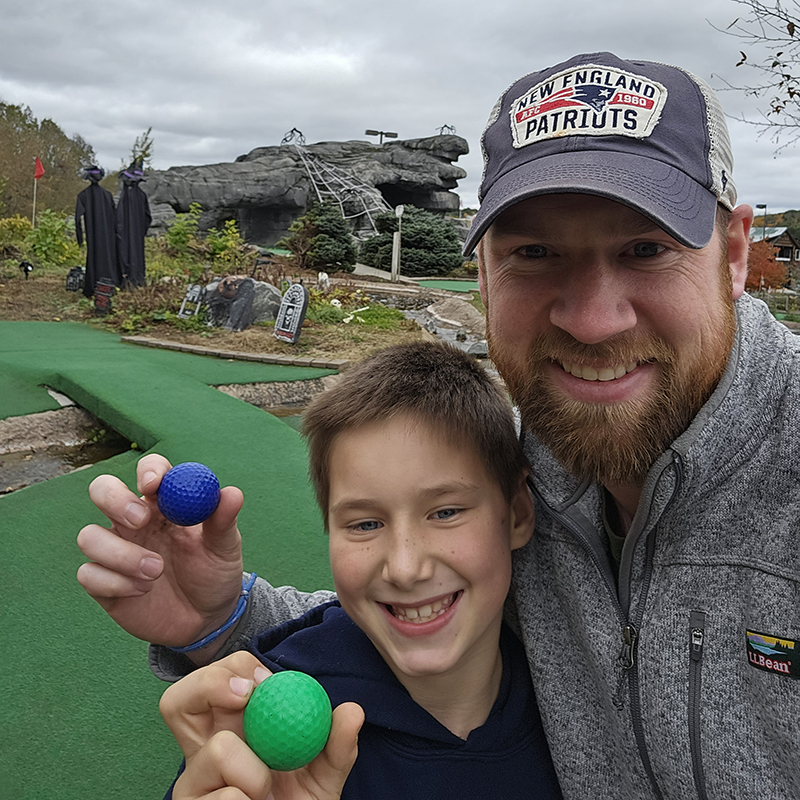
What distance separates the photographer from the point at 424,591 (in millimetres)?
1428

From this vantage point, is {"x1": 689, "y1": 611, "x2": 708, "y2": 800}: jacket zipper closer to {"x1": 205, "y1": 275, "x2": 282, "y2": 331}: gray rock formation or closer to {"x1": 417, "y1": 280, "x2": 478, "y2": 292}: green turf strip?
{"x1": 205, "y1": 275, "x2": 282, "y2": 331}: gray rock formation

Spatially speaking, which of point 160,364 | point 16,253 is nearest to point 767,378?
point 160,364

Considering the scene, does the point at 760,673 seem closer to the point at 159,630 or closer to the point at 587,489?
the point at 587,489

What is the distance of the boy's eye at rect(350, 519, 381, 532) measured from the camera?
1.49 m

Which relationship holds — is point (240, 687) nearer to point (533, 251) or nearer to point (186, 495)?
point (186, 495)

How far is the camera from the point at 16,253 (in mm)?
17906

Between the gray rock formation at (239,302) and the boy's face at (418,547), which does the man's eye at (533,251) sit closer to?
the boy's face at (418,547)

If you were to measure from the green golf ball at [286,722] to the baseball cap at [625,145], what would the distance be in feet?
3.11

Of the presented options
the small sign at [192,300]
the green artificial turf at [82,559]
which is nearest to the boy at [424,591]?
the green artificial turf at [82,559]

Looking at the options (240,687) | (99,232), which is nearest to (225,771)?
(240,687)

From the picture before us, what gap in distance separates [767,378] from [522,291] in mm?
494

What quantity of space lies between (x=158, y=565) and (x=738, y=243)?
56.8 inches

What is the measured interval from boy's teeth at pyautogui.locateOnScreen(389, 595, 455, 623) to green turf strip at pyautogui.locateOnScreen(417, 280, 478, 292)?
19.3 meters

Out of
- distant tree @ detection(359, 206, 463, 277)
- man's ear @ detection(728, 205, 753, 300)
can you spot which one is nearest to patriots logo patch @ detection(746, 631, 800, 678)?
man's ear @ detection(728, 205, 753, 300)
